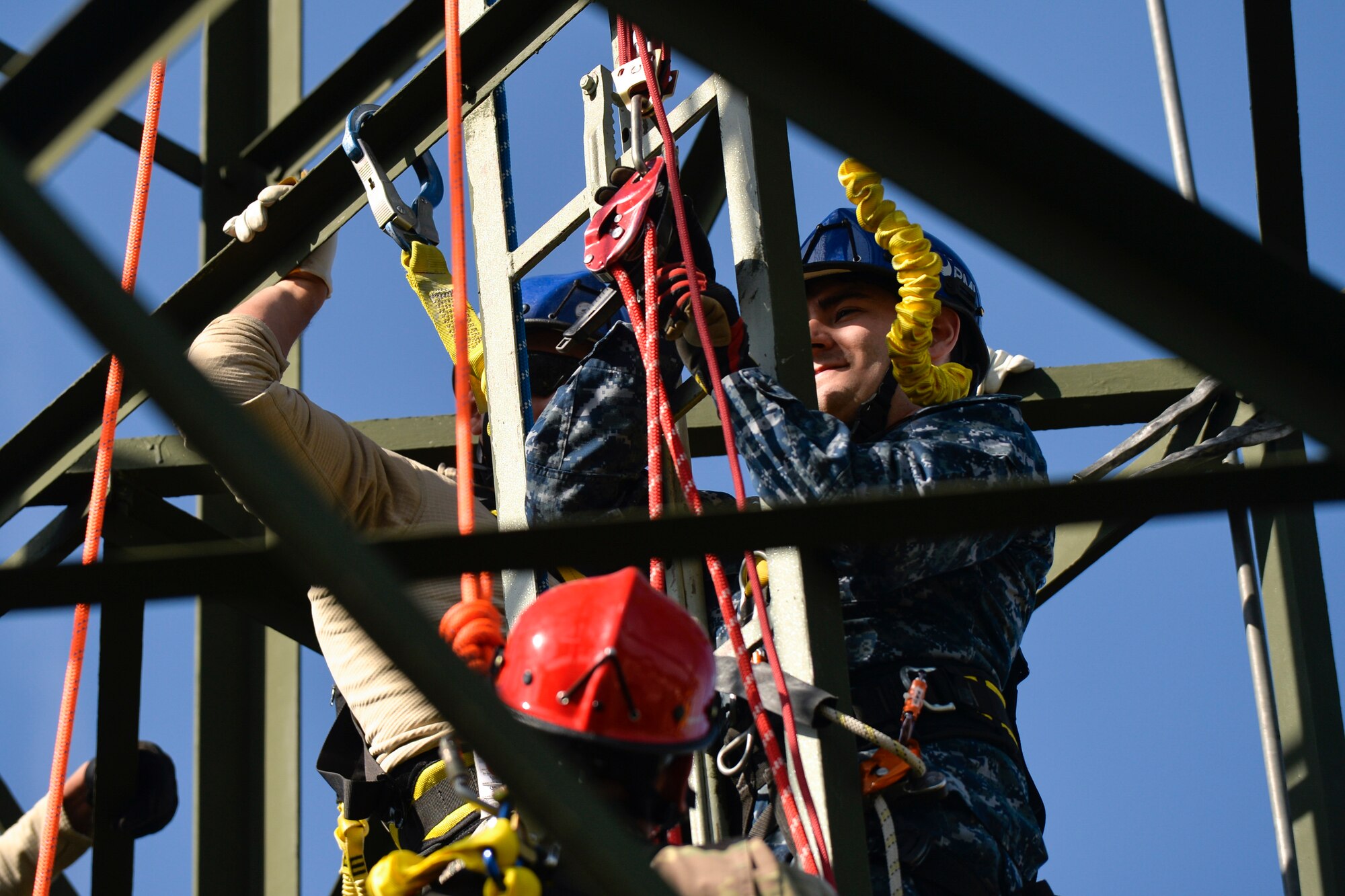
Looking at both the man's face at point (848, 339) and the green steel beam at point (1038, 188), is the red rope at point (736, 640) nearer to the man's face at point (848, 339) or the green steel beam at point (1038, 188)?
the man's face at point (848, 339)

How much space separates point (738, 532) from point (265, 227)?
2.41 meters

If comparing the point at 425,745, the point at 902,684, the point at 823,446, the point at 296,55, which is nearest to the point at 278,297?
the point at 425,745

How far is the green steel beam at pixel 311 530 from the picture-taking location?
54.8 inches

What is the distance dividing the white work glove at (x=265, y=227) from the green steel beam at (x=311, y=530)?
2230mm

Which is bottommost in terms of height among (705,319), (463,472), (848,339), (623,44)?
(463,472)

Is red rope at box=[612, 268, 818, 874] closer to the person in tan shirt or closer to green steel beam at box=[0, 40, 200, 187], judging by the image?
the person in tan shirt

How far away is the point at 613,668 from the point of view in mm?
2318

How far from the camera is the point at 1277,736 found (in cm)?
401

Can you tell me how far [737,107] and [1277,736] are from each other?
7.09ft

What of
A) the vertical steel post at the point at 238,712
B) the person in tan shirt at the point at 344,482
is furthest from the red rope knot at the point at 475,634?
the vertical steel post at the point at 238,712

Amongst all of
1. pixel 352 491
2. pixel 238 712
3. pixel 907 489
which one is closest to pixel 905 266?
pixel 907 489

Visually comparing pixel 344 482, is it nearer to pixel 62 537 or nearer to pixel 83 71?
pixel 62 537

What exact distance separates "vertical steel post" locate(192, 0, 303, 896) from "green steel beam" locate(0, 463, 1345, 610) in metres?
3.31

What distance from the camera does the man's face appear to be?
3.71 metres
